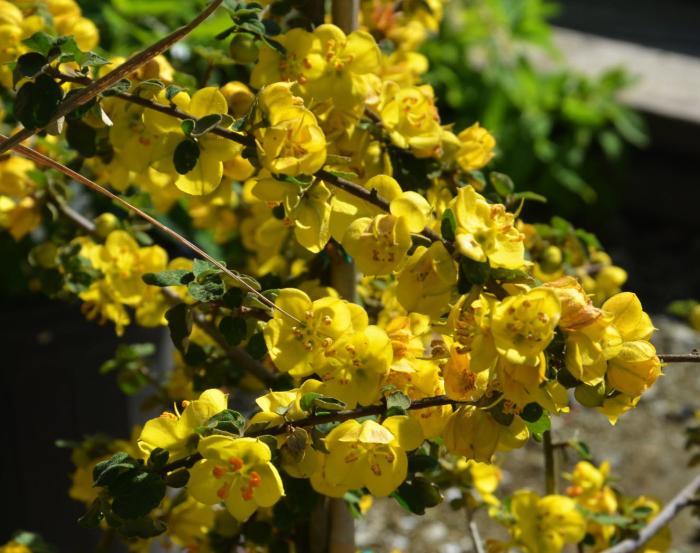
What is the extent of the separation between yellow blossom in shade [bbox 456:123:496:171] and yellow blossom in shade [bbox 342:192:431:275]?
0.80 ft

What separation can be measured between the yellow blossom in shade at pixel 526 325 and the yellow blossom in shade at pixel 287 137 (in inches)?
7.9

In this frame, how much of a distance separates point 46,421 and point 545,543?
1.29 metres

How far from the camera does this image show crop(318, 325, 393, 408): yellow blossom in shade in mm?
780

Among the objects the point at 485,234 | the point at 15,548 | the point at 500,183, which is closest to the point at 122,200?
the point at 485,234

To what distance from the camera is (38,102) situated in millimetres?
757

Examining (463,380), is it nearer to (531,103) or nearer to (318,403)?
(318,403)

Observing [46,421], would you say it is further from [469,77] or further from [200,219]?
[469,77]

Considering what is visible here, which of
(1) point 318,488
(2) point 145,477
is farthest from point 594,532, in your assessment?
(2) point 145,477

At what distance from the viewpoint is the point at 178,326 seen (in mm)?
905

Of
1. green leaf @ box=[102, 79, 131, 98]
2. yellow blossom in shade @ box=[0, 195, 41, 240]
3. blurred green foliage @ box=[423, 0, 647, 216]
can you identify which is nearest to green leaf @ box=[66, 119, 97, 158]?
green leaf @ box=[102, 79, 131, 98]

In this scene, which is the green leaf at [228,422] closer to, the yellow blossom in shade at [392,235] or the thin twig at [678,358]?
the yellow blossom in shade at [392,235]

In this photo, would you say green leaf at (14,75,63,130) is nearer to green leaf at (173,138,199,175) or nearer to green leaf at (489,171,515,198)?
green leaf at (173,138,199,175)

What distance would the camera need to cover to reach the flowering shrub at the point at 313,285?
2.35ft

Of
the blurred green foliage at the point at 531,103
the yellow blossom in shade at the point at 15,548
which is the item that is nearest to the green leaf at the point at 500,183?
the yellow blossom in shade at the point at 15,548
